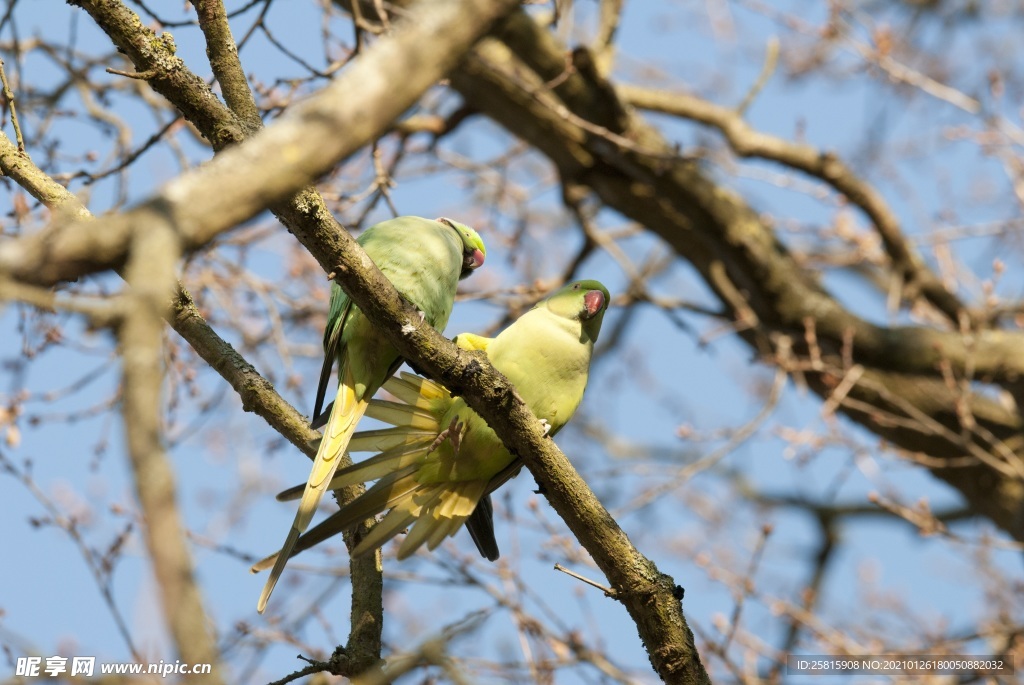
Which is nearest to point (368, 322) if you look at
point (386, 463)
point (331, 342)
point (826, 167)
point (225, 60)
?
point (331, 342)

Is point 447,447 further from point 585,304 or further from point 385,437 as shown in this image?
point 585,304

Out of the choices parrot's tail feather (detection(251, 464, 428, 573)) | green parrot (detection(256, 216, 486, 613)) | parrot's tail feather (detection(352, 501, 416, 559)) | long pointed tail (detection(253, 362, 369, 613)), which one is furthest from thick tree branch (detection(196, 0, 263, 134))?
parrot's tail feather (detection(352, 501, 416, 559))

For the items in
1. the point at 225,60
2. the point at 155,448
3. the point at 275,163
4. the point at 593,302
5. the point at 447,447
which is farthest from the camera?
the point at 593,302

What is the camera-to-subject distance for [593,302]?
3664 mm

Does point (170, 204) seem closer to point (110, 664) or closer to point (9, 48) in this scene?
point (110, 664)

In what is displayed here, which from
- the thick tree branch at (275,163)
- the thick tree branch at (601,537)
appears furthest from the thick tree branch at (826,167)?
the thick tree branch at (275,163)

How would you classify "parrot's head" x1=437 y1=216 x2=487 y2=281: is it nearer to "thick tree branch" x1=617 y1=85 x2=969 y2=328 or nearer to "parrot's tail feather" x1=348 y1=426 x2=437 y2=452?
"parrot's tail feather" x1=348 y1=426 x2=437 y2=452

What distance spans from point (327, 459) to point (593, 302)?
4.13 feet

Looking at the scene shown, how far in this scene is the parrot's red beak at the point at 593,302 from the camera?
12.0 ft

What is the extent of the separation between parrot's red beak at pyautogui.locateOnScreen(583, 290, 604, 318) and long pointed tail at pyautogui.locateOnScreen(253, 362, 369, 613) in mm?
964

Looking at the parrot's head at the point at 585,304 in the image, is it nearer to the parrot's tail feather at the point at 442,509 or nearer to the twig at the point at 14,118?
the parrot's tail feather at the point at 442,509

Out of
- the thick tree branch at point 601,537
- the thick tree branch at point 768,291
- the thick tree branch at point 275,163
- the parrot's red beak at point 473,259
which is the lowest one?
the thick tree branch at point 275,163

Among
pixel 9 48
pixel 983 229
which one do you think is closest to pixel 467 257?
pixel 9 48

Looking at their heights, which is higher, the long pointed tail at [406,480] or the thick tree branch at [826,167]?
the thick tree branch at [826,167]
